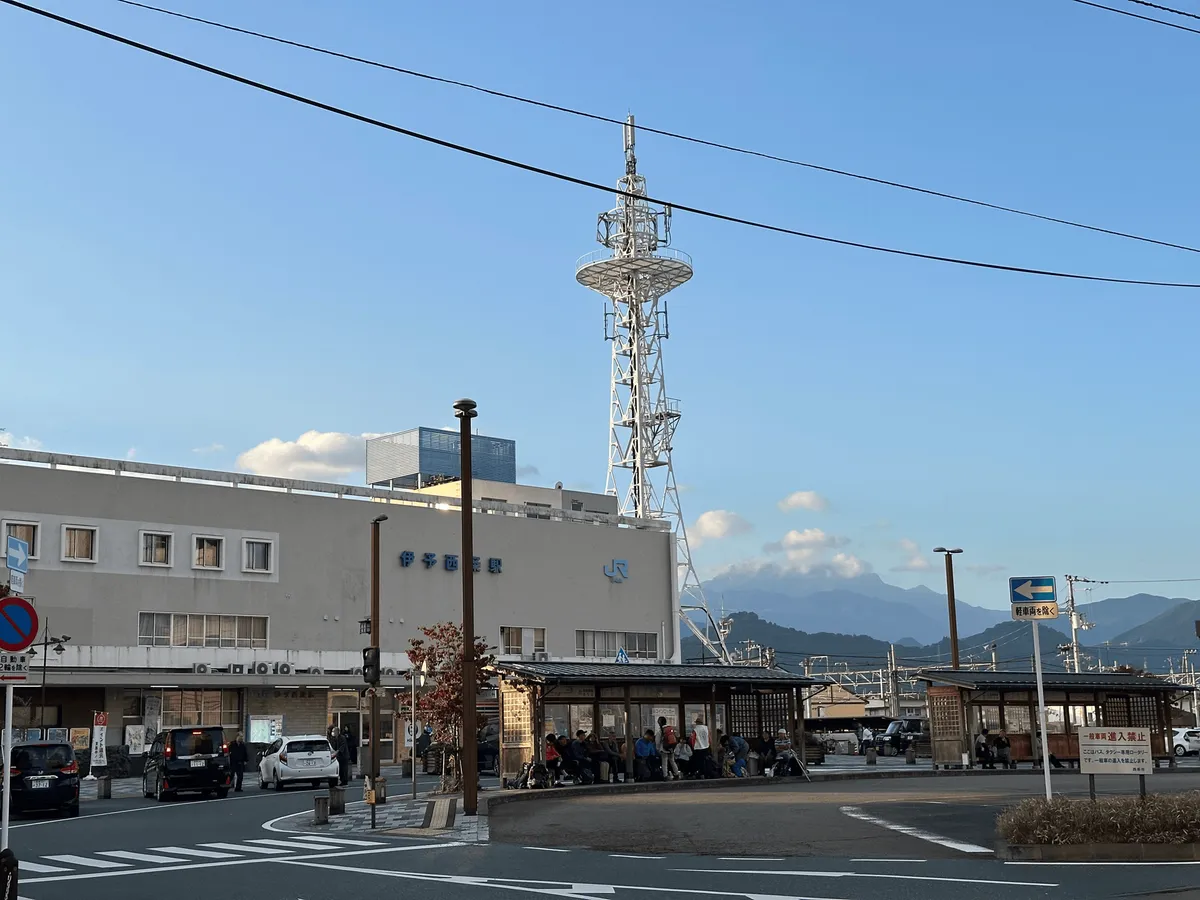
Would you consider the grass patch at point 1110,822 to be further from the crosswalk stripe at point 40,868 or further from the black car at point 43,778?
the black car at point 43,778

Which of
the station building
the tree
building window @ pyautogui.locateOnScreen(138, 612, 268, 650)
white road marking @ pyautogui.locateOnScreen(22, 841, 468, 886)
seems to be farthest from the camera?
building window @ pyautogui.locateOnScreen(138, 612, 268, 650)

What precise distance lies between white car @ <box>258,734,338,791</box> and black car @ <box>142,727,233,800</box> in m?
2.08

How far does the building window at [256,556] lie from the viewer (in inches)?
2041

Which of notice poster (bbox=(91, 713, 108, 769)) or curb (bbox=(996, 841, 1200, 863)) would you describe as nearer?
curb (bbox=(996, 841, 1200, 863))

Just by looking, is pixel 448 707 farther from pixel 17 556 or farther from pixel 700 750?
pixel 17 556

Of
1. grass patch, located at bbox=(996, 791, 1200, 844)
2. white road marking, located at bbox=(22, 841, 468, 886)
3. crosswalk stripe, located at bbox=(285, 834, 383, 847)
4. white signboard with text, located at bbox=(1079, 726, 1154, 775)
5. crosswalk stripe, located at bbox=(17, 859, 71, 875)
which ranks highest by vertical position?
white signboard with text, located at bbox=(1079, 726, 1154, 775)

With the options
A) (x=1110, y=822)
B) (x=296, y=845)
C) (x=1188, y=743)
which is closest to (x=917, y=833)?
(x=1110, y=822)

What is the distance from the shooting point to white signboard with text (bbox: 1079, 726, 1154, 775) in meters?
15.9

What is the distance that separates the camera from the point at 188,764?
31.8 meters

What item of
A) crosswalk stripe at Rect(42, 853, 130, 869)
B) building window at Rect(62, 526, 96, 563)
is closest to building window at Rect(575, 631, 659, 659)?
building window at Rect(62, 526, 96, 563)

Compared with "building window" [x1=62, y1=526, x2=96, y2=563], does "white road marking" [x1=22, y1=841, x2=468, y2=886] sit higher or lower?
lower

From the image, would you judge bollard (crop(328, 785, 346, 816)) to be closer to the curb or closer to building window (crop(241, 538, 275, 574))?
the curb

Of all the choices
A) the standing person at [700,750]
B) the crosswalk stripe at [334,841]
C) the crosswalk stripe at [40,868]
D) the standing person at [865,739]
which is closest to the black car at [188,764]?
the standing person at [700,750]

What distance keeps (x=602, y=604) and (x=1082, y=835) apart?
48.9 m
